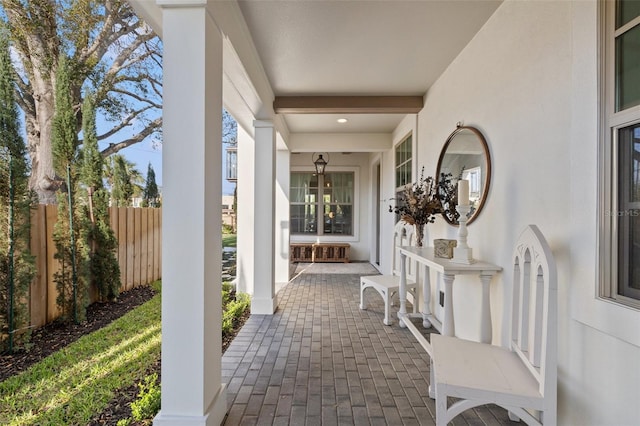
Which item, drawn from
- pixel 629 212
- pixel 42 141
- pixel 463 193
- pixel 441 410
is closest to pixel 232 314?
pixel 441 410

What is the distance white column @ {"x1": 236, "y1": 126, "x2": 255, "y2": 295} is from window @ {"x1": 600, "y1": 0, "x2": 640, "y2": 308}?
13.0 feet

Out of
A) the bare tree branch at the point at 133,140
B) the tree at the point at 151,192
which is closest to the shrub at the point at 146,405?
the bare tree branch at the point at 133,140

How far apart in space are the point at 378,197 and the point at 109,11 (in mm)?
5720

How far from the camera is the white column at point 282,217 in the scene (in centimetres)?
521

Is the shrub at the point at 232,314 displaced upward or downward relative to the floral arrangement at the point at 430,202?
downward

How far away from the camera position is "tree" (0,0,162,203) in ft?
10.7

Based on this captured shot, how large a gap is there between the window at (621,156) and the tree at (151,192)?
19.0ft

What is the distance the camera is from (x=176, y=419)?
1424 mm

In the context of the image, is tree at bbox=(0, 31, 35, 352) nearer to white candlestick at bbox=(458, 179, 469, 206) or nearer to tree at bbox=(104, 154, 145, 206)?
tree at bbox=(104, 154, 145, 206)

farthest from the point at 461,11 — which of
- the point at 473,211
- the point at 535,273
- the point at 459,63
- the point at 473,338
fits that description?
the point at 473,338

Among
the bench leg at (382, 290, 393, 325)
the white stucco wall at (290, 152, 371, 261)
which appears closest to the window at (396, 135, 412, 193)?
the bench leg at (382, 290, 393, 325)

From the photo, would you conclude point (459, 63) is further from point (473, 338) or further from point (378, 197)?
point (378, 197)

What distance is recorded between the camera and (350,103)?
359 centimetres

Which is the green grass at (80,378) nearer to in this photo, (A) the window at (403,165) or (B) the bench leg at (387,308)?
(B) the bench leg at (387,308)
